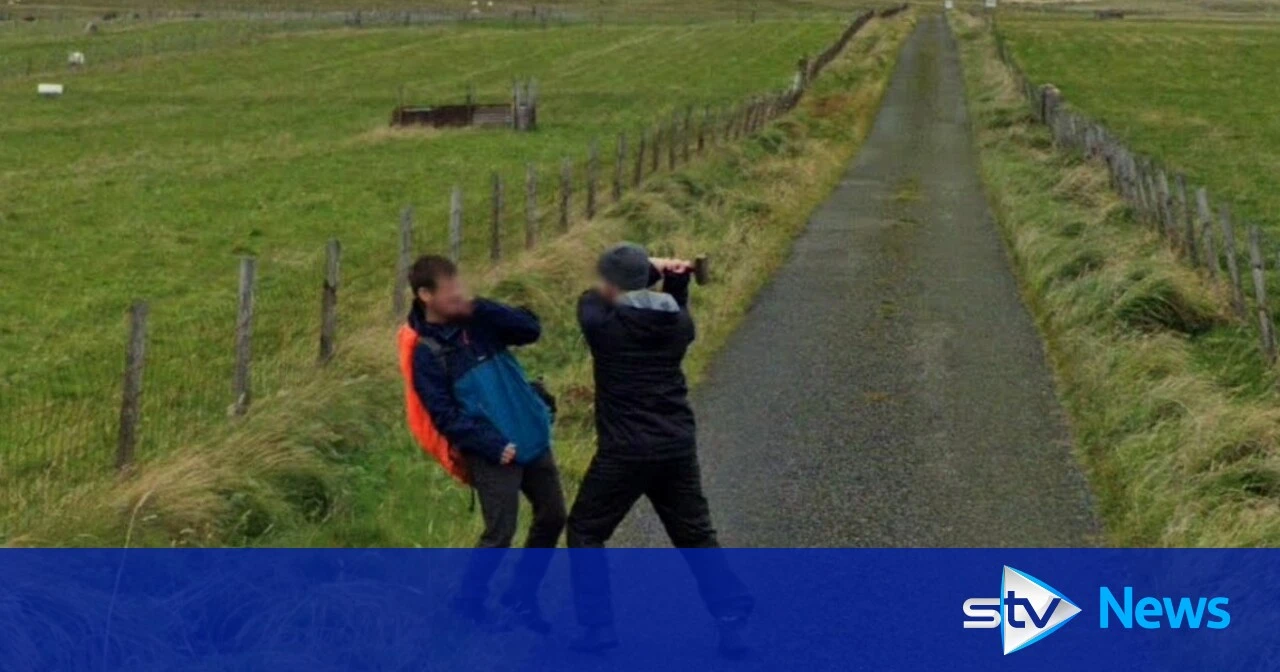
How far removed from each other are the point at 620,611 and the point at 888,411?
440 centimetres

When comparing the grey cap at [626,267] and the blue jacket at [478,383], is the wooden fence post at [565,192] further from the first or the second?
the grey cap at [626,267]

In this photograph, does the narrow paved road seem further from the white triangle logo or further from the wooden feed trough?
the wooden feed trough

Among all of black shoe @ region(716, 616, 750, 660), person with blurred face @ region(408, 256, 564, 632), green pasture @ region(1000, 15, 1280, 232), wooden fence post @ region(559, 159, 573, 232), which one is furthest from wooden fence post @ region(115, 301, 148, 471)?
green pasture @ region(1000, 15, 1280, 232)

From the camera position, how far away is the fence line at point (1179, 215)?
12242mm

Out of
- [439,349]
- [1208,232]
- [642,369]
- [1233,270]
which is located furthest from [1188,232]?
[439,349]

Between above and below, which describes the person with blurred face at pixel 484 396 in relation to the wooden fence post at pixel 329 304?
above

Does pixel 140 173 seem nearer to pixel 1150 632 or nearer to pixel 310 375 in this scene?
pixel 310 375

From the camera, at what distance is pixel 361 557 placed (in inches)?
299

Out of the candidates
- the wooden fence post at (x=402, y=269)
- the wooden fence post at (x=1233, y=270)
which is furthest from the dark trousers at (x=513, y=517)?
the wooden fence post at (x=1233, y=270)

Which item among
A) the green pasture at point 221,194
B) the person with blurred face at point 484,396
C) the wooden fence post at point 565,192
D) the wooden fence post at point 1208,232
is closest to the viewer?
the person with blurred face at point 484,396

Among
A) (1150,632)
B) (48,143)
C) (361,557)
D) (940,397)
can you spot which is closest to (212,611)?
(361,557)

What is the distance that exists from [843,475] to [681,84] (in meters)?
46.3

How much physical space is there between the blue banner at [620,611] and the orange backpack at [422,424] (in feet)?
1.31

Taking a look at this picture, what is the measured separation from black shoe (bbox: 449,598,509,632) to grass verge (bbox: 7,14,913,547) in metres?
1.04
